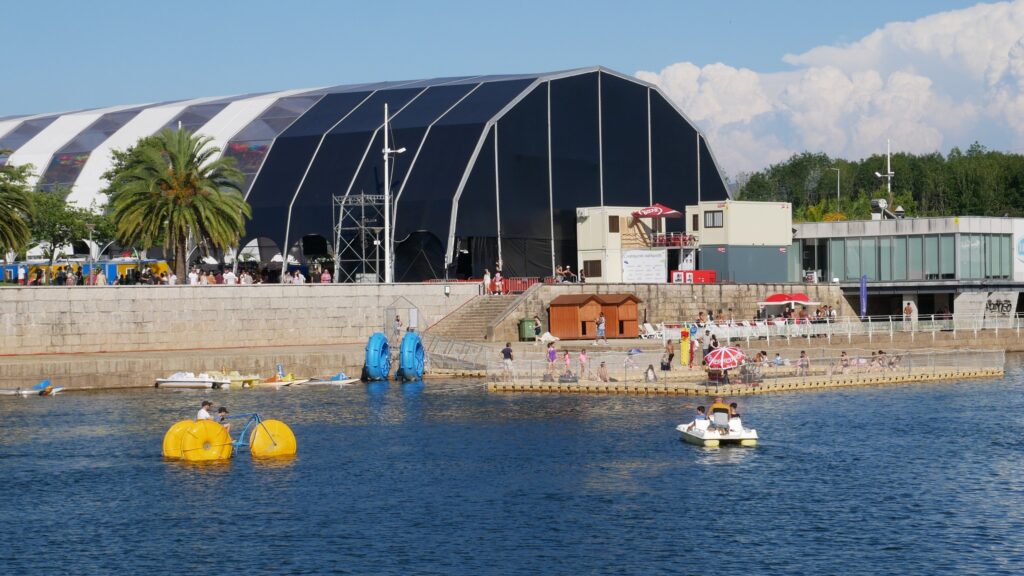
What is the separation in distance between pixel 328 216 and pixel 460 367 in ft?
61.5

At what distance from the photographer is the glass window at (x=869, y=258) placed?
95062 millimetres

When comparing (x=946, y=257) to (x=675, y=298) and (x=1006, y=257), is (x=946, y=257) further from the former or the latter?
(x=675, y=298)

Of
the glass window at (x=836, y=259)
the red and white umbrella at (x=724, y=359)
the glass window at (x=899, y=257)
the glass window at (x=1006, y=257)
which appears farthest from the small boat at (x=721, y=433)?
the glass window at (x=1006, y=257)

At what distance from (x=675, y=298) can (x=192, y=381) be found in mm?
32928

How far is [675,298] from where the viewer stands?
85688mm

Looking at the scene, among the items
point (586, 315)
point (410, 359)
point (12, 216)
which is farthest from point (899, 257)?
point (12, 216)

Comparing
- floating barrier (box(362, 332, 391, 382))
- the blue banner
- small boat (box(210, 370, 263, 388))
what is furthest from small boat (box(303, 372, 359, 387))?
the blue banner

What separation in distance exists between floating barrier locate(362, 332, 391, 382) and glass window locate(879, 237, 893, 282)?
40.9 m

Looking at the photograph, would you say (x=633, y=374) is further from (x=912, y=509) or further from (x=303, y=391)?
(x=912, y=509)

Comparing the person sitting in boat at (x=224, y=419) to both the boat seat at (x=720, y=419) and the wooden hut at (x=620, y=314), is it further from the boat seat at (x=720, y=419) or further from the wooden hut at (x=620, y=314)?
the wooden hut at (x=620, y=314)

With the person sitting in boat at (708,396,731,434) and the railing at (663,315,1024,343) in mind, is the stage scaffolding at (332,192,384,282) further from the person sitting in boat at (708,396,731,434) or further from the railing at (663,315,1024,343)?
the person sitting in boat at (708,396,731,434)

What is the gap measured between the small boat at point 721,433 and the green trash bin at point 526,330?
96.9 ft

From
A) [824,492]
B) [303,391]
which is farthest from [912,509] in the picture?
[303,391]

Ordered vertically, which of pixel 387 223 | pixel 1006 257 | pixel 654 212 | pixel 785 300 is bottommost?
pixel 785 300
